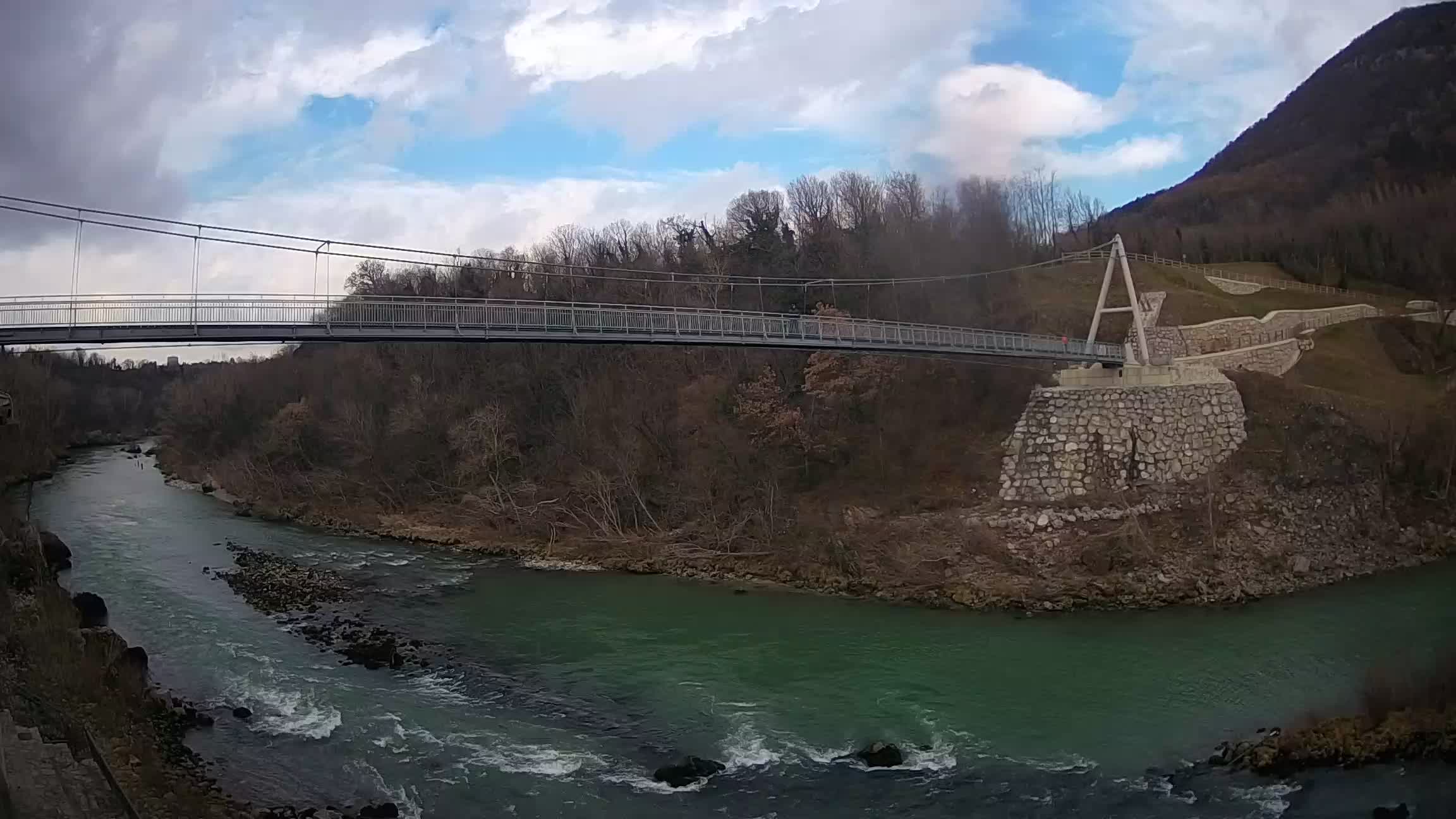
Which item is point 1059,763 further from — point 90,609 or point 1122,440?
point 90,609

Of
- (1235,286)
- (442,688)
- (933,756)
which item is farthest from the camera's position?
(1235,286)

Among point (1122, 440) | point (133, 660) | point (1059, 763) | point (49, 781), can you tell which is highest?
point (1122, 440)

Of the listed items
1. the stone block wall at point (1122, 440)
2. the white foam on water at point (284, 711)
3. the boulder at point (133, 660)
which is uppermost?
the stone block wall at point (1122, 440)

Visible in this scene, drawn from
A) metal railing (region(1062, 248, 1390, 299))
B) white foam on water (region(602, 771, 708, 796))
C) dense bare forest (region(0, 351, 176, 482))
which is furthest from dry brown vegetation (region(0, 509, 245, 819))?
metal railing (region(1062, 248, 1390, 299))

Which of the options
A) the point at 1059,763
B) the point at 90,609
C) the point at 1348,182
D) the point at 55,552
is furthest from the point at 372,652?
the point at 1348,182

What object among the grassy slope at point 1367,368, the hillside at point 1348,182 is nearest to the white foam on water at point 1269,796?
the grassy slope at point 1367,368

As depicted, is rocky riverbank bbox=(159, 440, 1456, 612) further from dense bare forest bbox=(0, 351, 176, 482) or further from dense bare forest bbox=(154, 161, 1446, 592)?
dense bare forest bbox=(0, 351, 176, 482)

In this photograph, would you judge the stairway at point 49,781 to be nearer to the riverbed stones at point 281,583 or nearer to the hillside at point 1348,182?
the riverbed stones at point 281,583
